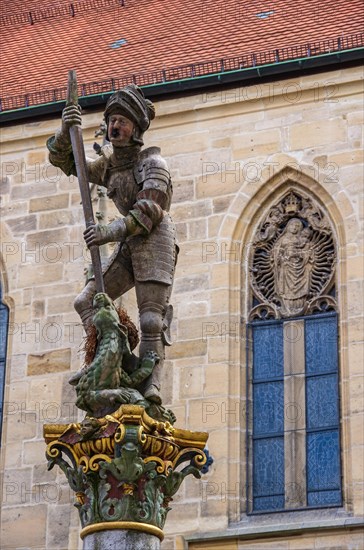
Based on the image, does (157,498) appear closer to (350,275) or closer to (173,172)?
(350,275)

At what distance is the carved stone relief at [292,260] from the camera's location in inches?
590

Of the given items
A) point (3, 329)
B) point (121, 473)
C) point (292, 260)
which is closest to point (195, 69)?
point (292, 260)

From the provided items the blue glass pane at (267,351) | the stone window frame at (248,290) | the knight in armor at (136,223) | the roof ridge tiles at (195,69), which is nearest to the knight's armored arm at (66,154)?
the knight in armor at (136,223)

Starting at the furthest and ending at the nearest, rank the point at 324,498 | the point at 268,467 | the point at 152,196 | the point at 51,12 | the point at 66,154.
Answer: the point at 51,12 → the point at 268,467 → the point at 324,498 → the point at 66,154 → the point at 152,196

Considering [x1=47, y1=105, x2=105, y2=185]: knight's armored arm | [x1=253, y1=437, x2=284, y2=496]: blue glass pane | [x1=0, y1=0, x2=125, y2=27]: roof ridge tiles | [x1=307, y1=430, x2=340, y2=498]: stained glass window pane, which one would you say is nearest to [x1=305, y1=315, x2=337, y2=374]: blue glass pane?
[x1=307, y1=430, x2=340, y2=498]: stained glass window pane

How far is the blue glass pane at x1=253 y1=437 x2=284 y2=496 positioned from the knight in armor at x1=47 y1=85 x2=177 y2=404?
668 cm

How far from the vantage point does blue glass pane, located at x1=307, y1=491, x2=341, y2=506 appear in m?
14.1

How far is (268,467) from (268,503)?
0.32 metres

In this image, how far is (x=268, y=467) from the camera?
47.4 ft

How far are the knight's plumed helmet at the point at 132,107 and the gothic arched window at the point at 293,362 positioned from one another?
6.74 meters

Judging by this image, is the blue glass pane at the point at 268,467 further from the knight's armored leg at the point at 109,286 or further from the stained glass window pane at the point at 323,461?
the knight's armored leg at the point at 109,286

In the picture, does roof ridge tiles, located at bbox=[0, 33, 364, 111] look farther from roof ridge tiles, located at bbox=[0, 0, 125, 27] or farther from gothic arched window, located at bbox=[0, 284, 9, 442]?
roof ridge tiles, located at bbox=[0, 0, 125, 27]

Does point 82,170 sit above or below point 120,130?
below

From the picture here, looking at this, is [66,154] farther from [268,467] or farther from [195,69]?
[195,69]
